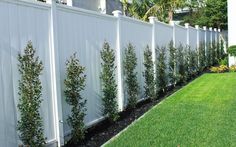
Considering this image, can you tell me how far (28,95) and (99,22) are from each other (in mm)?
3084

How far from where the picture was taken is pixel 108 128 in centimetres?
758

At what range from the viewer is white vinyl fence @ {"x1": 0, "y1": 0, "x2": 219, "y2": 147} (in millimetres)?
4934

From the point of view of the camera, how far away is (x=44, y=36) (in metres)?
5.75

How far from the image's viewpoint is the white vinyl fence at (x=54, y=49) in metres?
4.93

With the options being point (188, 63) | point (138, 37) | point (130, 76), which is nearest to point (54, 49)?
point (130, 76)

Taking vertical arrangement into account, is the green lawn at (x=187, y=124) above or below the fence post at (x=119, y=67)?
below

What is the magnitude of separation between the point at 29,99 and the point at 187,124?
344 centimetres

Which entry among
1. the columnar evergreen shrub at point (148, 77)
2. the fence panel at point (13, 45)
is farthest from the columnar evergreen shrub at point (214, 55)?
the fence panel at point (13, 45)

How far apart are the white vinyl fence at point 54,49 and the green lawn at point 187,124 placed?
0.95 meters

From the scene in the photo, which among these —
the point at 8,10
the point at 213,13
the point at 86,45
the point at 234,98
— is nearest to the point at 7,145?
the point at 8,10

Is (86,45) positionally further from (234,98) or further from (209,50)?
(209,50)

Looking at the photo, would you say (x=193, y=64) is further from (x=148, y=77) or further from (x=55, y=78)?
(x=55, y=78)

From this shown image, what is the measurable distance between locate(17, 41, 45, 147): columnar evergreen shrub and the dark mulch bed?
1192 mm

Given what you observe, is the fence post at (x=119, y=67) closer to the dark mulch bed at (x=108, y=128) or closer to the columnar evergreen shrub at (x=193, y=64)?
the dark mulch bed at (x=108, y=128)
